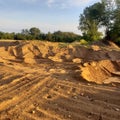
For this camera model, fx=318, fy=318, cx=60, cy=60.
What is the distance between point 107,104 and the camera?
6668 millimetres

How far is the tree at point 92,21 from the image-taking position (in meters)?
38.3

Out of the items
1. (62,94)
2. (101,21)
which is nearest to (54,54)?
(62,94)

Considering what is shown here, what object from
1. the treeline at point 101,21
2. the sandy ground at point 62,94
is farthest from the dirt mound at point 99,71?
the treeline at point 101,21

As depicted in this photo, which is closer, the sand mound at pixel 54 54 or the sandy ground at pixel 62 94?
the sandy ground at pixel 62 94

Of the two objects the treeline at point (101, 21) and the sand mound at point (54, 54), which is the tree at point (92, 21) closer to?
the treeline at point (101, 21)

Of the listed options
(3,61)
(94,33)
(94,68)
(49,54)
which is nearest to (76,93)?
(94,68)

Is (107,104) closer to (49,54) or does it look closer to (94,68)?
(94,68)

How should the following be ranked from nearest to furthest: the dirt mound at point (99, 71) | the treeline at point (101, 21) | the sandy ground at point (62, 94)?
the sandy ground at point (62, 94)
the dirt mound at point (99, 71)
the treeline at point (101, 21)

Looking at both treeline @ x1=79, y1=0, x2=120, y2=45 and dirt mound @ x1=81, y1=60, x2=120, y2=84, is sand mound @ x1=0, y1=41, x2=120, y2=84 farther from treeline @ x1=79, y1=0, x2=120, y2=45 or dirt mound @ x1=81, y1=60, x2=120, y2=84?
treeline @ x1=79, y1=0, x2=120, y2=45

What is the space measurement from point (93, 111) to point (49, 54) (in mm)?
9176

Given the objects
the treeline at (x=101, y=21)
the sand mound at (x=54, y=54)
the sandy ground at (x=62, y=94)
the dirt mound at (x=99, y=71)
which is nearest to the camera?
the sandy ground at (x=62, y=94)

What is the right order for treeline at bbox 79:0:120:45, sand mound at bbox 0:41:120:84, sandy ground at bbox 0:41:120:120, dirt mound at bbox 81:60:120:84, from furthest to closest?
1. treeline at bbox 79:0:120:45
2. sand mound at bbox 0:41:120:84
3. dirt mound at bbox 81:60:120:84
4. sandy ground at bbox 0:41:120:120

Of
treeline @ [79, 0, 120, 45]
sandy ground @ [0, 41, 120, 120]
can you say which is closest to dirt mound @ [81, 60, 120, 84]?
sandy ground @ [0, 41, 120, 120]

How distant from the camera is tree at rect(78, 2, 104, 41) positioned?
126ft
